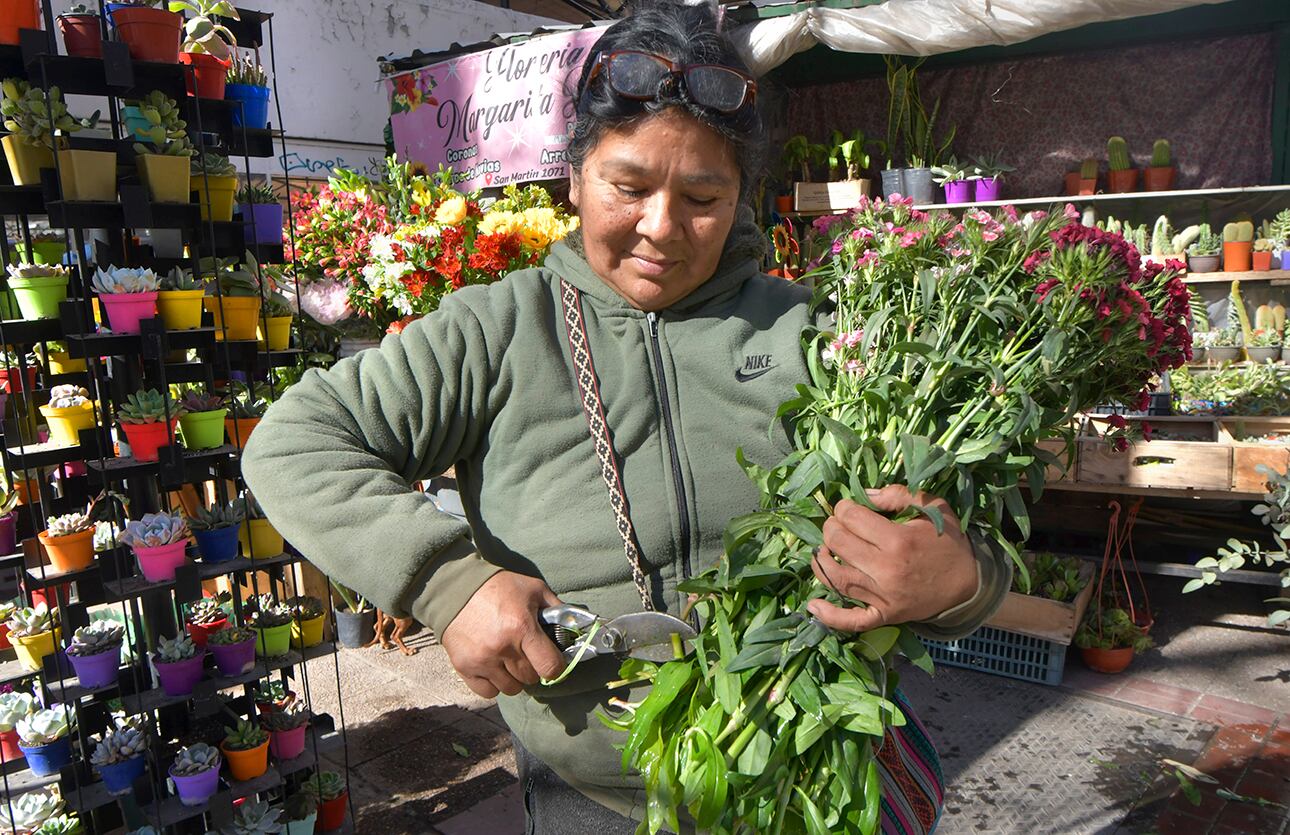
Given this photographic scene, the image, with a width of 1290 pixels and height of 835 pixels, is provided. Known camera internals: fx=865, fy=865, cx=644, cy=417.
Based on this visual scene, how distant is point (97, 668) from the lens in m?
2.57

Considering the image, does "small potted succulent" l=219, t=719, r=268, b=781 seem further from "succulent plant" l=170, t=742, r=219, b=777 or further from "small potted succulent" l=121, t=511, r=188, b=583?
"small potted succulent" l=121, t=511, r=188, b=583

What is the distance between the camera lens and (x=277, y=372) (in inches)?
140

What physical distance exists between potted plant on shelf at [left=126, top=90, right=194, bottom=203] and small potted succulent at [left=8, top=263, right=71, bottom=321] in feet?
1.18

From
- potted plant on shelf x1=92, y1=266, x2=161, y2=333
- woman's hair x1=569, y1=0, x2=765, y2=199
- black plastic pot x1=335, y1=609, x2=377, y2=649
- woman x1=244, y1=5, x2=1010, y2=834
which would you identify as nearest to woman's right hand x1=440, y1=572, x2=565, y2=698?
woman x1=244, y1=5, x2=1010, y2=834

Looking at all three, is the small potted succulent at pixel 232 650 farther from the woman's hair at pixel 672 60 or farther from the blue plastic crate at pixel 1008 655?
the blue plastic crate at pixel 1008 655

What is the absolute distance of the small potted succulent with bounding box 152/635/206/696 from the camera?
101 inches

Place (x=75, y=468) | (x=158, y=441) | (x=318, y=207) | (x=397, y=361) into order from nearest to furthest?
(x=397, y=361)
(x=158, y=441)
(x=75, y=468)
(x=318, y=207)

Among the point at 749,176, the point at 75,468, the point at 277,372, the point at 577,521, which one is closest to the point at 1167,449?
the point at 749,176

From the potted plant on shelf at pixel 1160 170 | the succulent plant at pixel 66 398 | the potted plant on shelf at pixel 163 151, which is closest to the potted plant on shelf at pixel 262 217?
the potted plant on shelf at pixel 163 151

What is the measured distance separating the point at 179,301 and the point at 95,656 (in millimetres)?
1076

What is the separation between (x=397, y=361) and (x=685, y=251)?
0.44m

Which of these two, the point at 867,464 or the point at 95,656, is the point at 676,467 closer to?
the point at 867,464

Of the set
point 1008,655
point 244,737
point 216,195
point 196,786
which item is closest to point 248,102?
point 216,195

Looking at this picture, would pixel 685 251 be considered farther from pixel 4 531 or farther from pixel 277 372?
pixel 277 372
